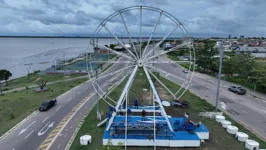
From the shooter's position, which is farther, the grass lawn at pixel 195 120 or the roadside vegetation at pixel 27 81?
the roadside vegetation at pixel 27 81

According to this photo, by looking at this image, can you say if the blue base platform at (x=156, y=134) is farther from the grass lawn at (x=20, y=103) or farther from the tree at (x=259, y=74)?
the tree at (x=259, y=74)

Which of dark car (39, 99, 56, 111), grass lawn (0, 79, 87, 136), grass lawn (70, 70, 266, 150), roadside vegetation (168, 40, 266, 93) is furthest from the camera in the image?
roadside vegetation (168, 40, 266, 93)

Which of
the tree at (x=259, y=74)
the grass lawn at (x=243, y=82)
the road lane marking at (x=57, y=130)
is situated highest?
the tree at (x=259, y=74)

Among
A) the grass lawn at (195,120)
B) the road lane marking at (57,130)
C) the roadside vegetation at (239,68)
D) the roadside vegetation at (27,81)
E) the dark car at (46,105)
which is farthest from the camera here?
A: the roadside vegetation at (27,81)

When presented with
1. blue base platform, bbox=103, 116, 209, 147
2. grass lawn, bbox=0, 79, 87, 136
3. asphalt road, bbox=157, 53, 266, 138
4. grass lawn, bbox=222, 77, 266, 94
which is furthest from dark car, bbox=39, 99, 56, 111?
grass lawn, bbox=222, 77, 266, 94

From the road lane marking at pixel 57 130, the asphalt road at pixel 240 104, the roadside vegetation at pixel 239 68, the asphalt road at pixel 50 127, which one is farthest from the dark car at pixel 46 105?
the roadside vegetation at pixel 239 68

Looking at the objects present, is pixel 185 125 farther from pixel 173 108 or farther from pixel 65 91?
pixel 65 91

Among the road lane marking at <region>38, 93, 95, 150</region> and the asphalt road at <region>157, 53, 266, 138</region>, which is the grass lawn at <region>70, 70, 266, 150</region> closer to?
the asphalt road at <region>157, 53, 266, 138</region>

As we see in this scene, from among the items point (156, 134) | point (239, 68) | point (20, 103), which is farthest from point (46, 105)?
point (239, 68)
